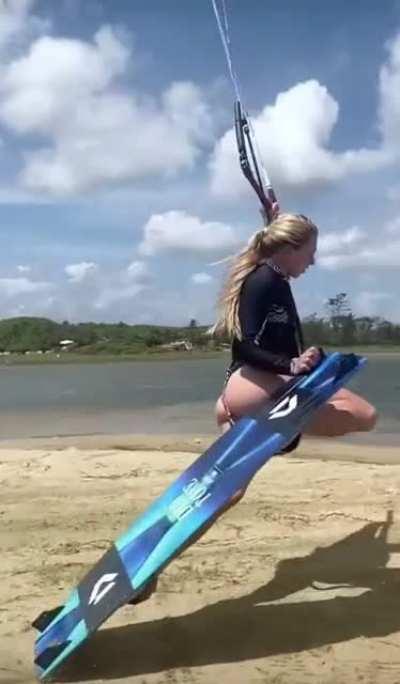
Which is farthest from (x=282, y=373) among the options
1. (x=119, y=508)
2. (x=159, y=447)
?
(x=159, y=447)

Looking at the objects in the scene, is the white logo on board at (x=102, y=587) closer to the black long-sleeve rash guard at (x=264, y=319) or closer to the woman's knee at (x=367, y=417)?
the black long-sleeve rash guard at (x=264, y=319)

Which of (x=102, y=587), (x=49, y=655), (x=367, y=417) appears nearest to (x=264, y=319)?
(x=367, y=417)

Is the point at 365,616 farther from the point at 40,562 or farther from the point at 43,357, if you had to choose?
the point at 43,357

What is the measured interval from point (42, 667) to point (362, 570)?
2.05 m

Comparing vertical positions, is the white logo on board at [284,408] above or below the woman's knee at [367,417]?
above

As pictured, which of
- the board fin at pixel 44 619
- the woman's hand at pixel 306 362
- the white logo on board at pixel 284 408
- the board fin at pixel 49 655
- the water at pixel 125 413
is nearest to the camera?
the board fin at pixel 49 655

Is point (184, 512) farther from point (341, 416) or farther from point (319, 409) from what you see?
point (341, 416)

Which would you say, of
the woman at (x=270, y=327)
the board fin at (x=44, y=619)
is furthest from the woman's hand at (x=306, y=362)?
the board fin at (x=44, y=619)

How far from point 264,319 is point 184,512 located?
113 centimetres

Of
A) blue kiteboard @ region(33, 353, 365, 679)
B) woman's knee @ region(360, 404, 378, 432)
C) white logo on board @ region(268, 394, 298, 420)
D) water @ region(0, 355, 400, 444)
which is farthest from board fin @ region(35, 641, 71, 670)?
water @ region(0, 355, 400, 444)

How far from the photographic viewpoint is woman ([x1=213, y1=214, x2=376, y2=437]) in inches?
186

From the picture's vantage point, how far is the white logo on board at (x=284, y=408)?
4484mm

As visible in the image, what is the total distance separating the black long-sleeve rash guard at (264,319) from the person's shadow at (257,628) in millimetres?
1226

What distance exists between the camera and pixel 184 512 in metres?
4.28
